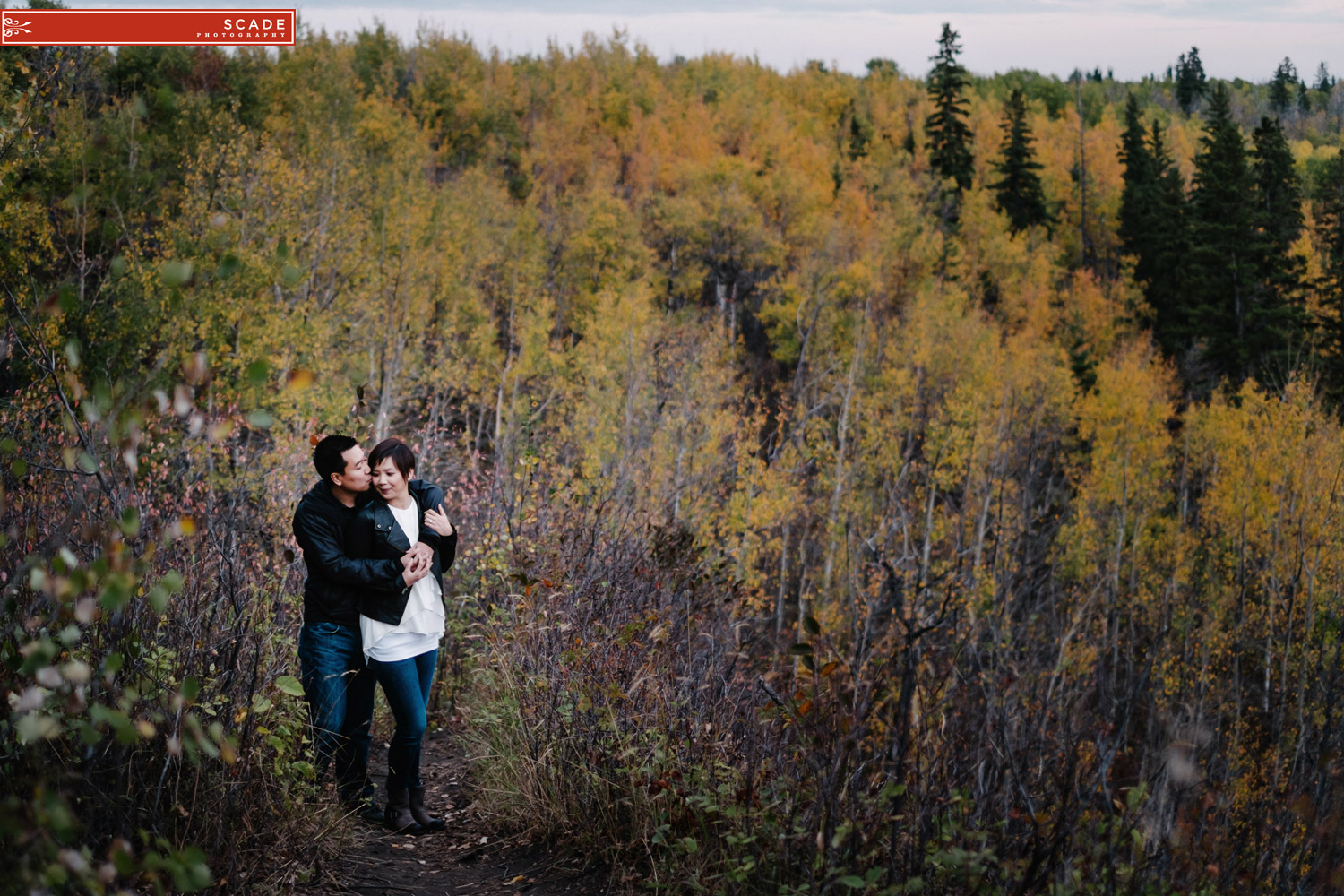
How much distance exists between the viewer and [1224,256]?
33375 millimetres

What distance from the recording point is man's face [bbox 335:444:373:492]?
353cm

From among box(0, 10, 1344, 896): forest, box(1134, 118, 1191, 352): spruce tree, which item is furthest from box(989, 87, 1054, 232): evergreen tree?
box(1134, 118, 1191, 352): spruce tree

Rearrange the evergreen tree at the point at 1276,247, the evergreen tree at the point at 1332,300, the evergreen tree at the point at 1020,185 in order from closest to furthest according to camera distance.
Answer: the evergreen tree at the point at 1332,300
the evergreen tree at the point at 1276,247
the evergreen tree at the point at 1020,185

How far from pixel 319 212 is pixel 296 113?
11.4m

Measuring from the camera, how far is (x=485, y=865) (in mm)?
3451

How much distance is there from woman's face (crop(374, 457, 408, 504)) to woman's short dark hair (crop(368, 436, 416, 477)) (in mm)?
15

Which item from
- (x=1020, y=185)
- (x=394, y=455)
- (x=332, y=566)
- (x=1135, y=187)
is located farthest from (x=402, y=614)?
(x=1020, y=185)

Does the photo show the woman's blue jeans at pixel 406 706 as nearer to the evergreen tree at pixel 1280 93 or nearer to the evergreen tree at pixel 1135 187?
the evergreen tree at pixel 1135 187

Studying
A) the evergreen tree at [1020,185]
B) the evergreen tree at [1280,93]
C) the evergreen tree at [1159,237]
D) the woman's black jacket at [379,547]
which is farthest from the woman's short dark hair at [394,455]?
the evergreen tree at [1280,93]

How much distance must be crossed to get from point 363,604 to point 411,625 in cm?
21

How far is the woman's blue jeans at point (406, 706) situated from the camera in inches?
139

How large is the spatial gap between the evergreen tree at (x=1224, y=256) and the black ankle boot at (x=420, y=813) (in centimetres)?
3557

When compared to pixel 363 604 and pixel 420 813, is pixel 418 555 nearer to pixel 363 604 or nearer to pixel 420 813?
pixel 363 604

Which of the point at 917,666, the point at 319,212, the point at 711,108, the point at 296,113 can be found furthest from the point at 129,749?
the point at 711,108
